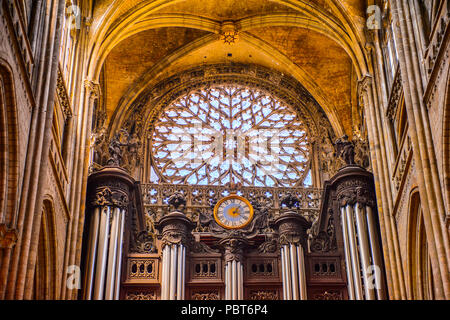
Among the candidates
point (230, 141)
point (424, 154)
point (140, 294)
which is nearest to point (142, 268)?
point (140, 294)

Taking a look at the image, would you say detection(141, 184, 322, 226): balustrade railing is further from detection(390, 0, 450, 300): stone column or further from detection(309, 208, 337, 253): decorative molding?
detection(390, 0, 450, 300): stone column

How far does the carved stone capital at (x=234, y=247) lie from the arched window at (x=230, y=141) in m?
5.52

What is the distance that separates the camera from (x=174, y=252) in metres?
16.2

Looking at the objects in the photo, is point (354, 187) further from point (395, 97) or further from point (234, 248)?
point (234, 248)

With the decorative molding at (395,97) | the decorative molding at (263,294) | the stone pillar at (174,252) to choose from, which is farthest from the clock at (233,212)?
the decorative molding at (395,97)

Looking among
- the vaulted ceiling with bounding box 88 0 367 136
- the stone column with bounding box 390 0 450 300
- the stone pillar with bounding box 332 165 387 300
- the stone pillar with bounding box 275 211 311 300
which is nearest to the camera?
the stone column with bounding box 390 0 450 300

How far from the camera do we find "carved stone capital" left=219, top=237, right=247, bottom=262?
53.8 feet

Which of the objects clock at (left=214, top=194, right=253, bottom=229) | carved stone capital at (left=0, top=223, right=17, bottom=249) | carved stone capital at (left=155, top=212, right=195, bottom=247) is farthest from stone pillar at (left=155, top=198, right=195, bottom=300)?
carved stone capital at (left=0, top=223, right=17, bottom=249)

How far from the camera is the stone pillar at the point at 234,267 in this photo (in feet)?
52.4

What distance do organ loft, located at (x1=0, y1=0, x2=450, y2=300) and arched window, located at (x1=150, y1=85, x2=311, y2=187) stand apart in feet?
0.18

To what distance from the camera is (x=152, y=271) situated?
644 inches

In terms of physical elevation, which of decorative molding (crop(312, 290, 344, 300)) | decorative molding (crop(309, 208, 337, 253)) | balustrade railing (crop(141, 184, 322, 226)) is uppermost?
balustrade railing (crop(141, 184, 322, 226))

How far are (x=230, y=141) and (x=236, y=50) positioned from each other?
10.4ft

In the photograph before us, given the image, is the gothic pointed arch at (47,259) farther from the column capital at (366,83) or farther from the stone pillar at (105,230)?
the column capital at (366,83)
